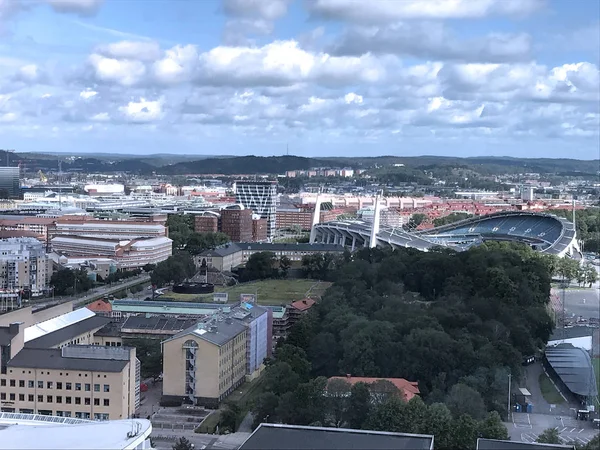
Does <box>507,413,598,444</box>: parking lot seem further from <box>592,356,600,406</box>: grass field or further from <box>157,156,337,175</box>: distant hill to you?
<box>157,156,337,175</box>: distant hill

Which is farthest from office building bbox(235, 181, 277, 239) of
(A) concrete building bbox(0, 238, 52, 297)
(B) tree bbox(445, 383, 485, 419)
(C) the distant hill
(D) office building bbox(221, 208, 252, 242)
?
(C) the distant hill

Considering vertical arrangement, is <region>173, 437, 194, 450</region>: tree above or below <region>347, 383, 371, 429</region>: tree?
below

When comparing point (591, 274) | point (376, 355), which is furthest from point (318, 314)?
point (591, 274)

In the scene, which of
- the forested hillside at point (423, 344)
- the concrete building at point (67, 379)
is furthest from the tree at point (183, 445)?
the concrete building at point (67, 379)

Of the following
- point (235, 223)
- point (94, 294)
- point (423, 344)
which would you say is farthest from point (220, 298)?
point (235, 223)

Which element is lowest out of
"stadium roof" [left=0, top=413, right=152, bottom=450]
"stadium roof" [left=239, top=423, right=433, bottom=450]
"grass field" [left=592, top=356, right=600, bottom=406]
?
"grass field" [left=592, top=356, right=600, bottom=406]

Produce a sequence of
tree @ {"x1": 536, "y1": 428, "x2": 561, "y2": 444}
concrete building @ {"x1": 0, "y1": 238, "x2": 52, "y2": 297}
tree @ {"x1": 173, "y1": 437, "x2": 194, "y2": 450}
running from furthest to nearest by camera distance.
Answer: concrete building @ {"x1": 0, "y1": 238, "x2": 52, "y2": 297} → tree @ {"x1": 173, "y1": 437, "x2": 194, "y2": 450} → tree @ {"x1": 536, "y1": 428, "x2": 561, "y2": 444}

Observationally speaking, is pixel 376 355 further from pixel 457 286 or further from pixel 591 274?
pixel 591 274
